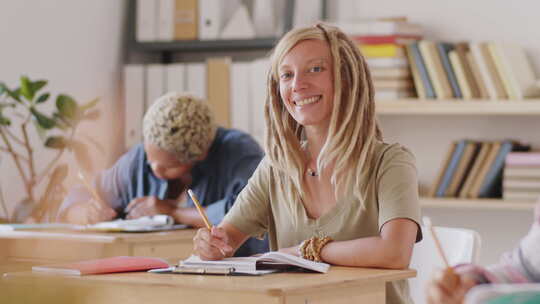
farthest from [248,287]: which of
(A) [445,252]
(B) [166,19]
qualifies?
(B) [166,19]

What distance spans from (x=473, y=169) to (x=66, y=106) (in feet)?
6.00

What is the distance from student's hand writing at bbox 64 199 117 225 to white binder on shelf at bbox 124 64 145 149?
1.22m

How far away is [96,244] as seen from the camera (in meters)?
2.89

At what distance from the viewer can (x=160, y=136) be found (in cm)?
308

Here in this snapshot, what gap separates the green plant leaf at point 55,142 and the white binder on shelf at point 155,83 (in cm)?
81

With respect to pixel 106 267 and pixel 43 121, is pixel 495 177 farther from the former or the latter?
pixel 106 267

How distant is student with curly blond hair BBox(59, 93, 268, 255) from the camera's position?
308 centimetres

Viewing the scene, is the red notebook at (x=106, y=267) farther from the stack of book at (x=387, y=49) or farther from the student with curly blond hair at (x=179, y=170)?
the stack of book at (x=387, y=49)

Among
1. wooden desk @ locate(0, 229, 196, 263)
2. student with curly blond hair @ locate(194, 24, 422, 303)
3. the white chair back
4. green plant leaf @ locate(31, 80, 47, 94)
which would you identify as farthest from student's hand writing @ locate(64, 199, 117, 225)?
the white chair back

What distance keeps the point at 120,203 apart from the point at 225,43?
1332mm

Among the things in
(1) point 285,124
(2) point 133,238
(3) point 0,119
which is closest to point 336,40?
(1) point 285,124

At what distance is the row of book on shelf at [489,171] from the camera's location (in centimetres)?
374

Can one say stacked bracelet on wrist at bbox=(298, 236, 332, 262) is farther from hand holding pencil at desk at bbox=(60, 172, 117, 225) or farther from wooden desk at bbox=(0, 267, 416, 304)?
hand holding pencil at desk at bbox=(60, 172, 117, 225)

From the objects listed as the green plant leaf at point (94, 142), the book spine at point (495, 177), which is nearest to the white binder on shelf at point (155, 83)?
the green plant leaf at point (94, 142)
